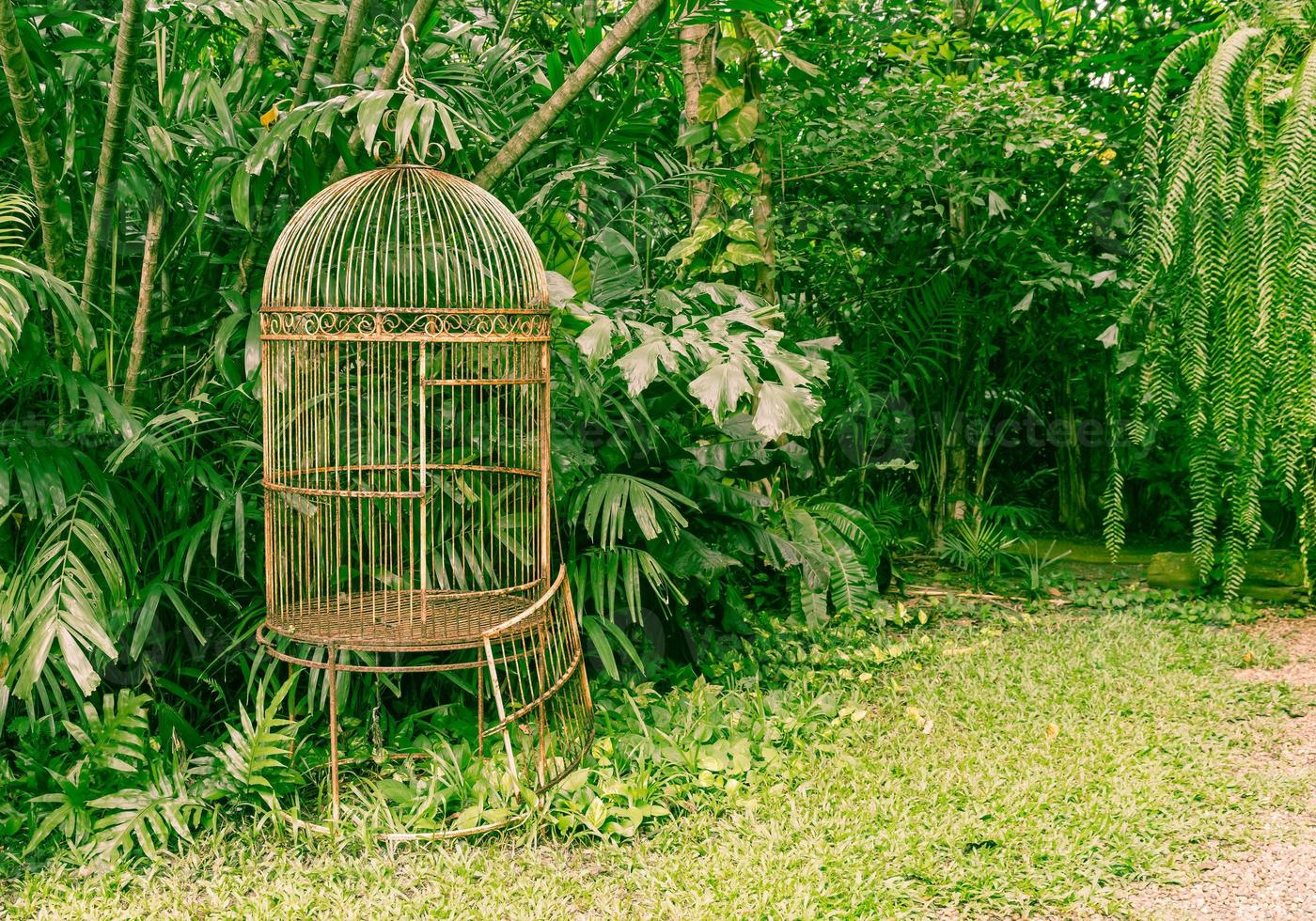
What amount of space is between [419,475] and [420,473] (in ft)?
1.00

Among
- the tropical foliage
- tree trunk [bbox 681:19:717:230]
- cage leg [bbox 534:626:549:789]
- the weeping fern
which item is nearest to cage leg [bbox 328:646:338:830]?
the tropical foliage

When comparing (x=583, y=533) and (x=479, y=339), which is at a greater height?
(x=479, y=339)

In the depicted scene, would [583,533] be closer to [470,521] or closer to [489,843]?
[470,521]

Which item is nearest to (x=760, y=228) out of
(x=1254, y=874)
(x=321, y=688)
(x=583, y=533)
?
(x=583, y=533)

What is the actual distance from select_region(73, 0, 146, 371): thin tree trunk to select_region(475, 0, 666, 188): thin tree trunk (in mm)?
839

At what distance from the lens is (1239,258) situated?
375 centimetres

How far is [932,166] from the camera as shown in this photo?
15.3 ft

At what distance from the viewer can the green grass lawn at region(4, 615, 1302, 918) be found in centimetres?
235

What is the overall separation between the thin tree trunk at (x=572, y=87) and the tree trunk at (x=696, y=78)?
1202 millimetres

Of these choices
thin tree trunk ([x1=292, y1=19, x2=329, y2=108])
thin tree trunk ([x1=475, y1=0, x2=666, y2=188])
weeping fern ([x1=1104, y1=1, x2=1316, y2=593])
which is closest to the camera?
thin tree trunk ([x1=475, y1=0, x2=666, y2=188])

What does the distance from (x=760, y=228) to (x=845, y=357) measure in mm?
783

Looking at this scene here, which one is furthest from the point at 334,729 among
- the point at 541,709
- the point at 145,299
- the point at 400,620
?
the point at 145,299

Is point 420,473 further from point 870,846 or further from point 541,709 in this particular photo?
point 870,846

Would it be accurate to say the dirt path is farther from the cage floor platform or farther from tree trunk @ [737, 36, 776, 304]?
tree trunk @ [737, 36, 776, 304]
